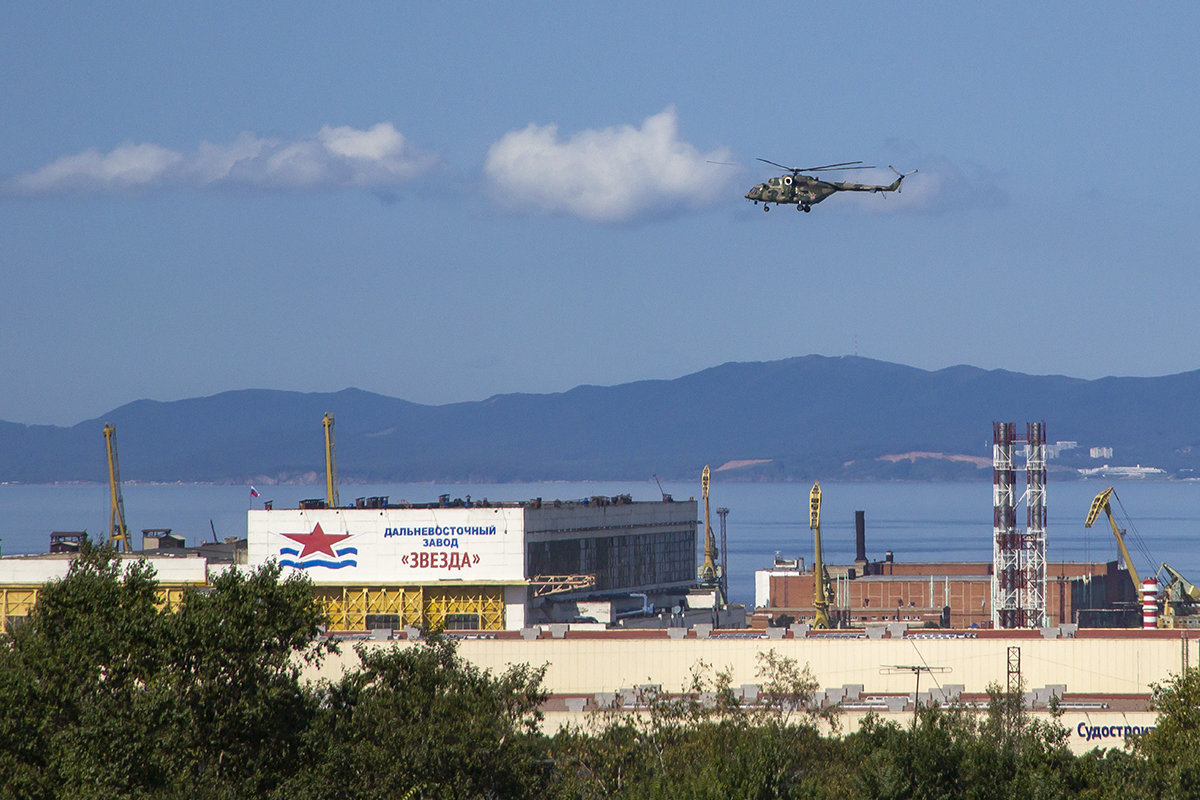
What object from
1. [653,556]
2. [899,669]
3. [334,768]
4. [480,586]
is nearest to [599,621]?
[480,586]

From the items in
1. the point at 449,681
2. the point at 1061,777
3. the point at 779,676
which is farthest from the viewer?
the point at 779,676

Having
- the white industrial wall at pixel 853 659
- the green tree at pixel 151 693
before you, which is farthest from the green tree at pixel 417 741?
the white industrial wall at pixel 853 659

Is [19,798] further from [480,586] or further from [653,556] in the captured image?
[653,556]

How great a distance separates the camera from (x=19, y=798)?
34.0m

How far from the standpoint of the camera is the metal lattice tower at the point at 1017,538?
4852 inches

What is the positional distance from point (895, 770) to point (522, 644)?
39.5 m

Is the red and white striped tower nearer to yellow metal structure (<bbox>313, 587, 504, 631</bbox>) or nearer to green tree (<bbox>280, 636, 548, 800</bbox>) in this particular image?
yellow metal structure (<bbox>313, 587, 504, 631</bbox>)

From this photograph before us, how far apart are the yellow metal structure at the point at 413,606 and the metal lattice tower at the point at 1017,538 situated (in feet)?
142

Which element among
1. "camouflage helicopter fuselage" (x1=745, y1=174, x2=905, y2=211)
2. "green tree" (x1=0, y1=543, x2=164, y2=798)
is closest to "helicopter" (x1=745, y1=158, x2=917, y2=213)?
"camouflage helicopter fuselage" (x1=745, y1=174, x2=905, y2=211)

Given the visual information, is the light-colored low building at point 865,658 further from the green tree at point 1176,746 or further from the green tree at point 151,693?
the green tree at point 151,693

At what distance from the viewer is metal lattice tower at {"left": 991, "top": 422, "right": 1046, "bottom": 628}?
12325 centimetres

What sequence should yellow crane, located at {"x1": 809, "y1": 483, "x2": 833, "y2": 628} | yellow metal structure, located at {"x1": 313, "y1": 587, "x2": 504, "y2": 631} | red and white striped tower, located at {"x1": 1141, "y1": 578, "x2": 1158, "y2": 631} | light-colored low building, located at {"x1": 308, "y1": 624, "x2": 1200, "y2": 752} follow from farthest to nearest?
yellow crane, located at {"x1": 809, "y1": 483, "x2": 833, "y2": 628} < red and white striped tower, located at {"x1": 1141, "y1": 578, "x2": 1158, "y2": 631} < yellow metal structure, located at {"x1": 313, "y1": 587, "x2": 504, "y2": 631} < light-colored low building, located at {"x1": 308, "y1": 624, "x2": 1200, "y2": 752}

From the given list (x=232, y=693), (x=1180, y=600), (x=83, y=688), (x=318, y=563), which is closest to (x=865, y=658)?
(x=318, y=563)

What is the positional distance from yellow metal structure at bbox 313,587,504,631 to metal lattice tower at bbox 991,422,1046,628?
43162 millimetres
